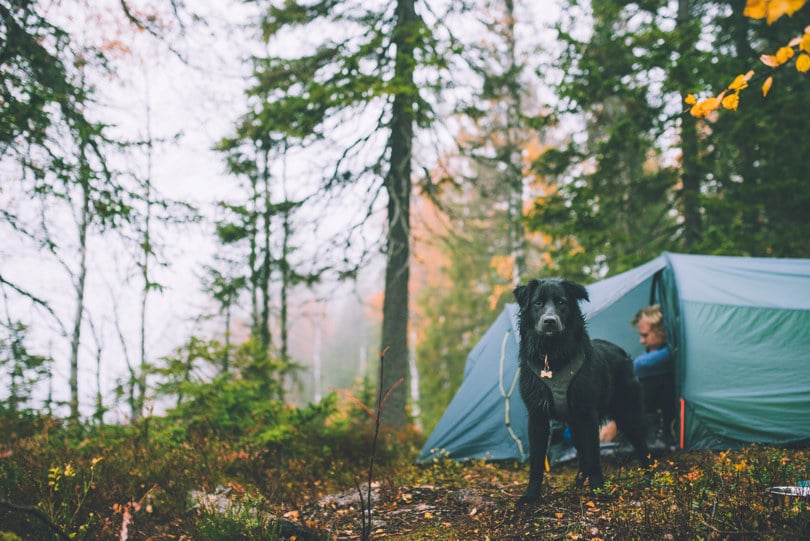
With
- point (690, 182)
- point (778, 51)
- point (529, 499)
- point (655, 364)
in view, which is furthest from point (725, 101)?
point (690, 182)

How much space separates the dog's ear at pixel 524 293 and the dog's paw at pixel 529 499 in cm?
132

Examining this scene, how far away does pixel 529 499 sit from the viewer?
3377mm

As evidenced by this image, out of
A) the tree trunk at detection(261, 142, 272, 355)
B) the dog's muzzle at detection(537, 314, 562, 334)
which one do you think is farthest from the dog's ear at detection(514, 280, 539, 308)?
the tree trunk at detection(261, 142, 272, 355)

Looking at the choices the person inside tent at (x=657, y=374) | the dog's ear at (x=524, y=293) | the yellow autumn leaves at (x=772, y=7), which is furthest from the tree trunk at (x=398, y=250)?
the yellow autumn leaves at (x=772, y=7)

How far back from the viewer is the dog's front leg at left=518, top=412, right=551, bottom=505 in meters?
3.40

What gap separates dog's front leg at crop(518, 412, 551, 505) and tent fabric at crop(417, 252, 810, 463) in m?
0.82

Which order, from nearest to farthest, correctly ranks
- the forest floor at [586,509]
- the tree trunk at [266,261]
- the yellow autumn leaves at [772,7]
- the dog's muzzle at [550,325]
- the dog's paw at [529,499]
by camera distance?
the yellow autumn leaves at [772,7], the forest floor at [586,509], the dog's paw at [529,499], the dog's muzzle at [550,325], the tree trunk at [266,261]

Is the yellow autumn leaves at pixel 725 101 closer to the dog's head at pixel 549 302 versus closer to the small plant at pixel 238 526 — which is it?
the dog's head at pixel 549 302

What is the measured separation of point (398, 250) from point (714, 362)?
4.40m

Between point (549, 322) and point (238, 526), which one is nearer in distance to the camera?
point (238, 526)

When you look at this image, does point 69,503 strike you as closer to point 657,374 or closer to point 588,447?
point 588,447

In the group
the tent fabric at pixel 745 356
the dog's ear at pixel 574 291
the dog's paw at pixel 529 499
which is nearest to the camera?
the dog's paw at pixel 529 499

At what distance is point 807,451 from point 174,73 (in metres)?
6.46

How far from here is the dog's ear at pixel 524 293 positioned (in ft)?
12.5
